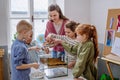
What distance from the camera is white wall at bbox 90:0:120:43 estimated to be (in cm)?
304

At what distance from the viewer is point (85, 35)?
189cm

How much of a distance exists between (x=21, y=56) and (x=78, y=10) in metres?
2.14

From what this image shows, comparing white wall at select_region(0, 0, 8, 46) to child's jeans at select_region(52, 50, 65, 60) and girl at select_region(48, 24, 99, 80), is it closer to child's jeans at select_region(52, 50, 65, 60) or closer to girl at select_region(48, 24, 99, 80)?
child's jeans at select_region(52, 50, 65, 60)

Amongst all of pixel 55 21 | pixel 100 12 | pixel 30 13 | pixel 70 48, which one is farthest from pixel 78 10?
pixel 70 48

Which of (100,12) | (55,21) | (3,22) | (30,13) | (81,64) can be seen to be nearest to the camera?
(81,64)

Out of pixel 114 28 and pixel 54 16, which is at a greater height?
pixel 54 16

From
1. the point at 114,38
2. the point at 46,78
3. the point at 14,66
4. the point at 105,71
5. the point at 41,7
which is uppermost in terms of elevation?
the point at 41,7

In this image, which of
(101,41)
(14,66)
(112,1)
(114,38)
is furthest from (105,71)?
(14,66)

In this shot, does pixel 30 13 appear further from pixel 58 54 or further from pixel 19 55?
pixel 19 55

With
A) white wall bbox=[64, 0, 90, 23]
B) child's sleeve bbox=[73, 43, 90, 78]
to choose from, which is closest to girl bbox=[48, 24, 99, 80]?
child's sleeve bbox=[73, 43, 90, 78]

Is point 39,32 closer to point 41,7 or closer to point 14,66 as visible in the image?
point 41,7

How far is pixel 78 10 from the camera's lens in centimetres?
353

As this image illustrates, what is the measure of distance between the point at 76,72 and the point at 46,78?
0.30m

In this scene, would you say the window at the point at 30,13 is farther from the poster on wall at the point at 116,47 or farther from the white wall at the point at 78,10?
the poster on wall at the point at 116,47
